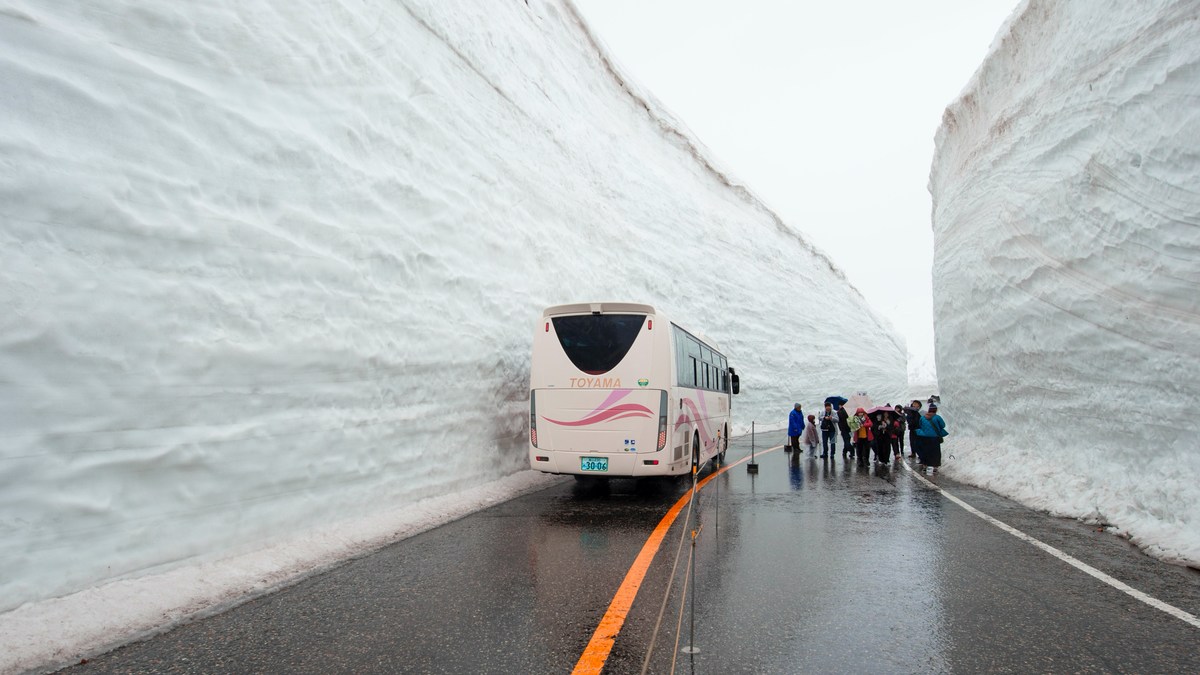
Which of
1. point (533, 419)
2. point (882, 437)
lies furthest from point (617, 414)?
point (882, 437)

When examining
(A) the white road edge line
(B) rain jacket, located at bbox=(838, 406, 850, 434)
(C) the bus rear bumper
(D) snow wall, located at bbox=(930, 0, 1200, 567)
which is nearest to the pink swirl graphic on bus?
(C) the bus rear bumper

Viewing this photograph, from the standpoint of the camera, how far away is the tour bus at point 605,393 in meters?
8.62

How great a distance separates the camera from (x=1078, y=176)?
9766 mm

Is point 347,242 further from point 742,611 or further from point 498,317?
point 742,611

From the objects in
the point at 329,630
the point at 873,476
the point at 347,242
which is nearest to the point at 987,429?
the point at 873,476

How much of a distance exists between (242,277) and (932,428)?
12026mm

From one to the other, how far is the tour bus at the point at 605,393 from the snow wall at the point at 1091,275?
16.5 ft

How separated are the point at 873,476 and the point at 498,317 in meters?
7.67

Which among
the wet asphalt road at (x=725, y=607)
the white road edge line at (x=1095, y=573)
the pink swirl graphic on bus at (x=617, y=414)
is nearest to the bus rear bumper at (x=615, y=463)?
the pink swirl graphic on bus at (x=617, y=414)

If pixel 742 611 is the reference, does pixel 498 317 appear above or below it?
above

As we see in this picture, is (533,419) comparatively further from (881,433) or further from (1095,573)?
(881,433)

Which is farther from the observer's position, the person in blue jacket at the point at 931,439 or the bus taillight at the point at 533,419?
the person in blue jacket at the point at 931,439

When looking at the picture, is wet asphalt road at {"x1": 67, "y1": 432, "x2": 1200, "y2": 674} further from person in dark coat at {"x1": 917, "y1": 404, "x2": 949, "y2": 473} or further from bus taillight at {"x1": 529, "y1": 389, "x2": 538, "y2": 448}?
person in dark coat at {"x1": 917, "y1": 404, "x2": 949, "y2": 473}

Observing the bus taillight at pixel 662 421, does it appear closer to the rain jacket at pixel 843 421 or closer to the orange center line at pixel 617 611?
the orange center line at pixel 617 611
